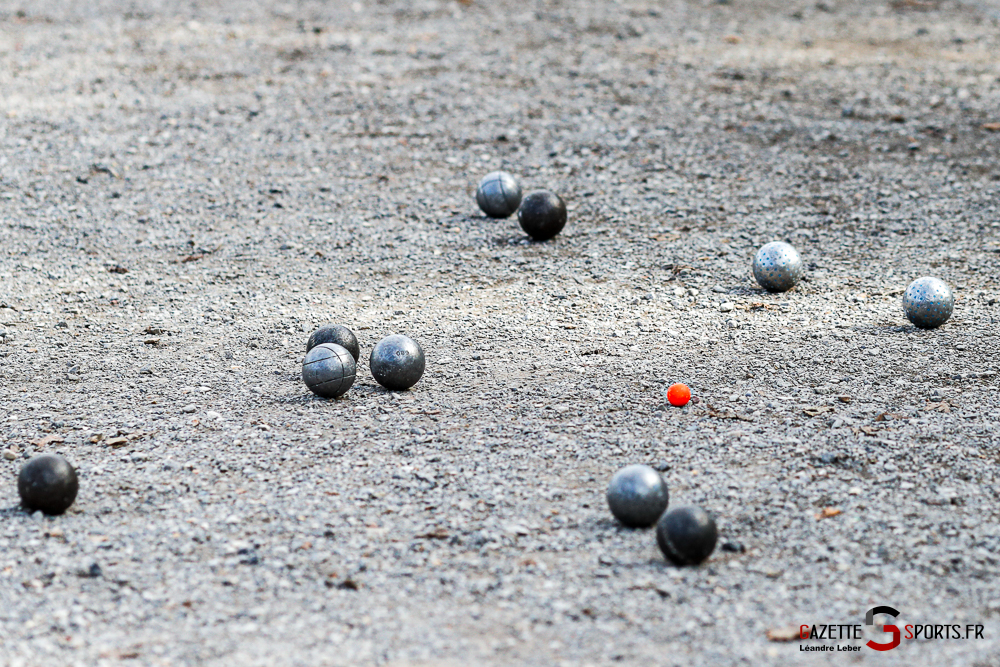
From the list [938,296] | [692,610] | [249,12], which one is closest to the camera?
[692,610]

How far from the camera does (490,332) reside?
7.88m

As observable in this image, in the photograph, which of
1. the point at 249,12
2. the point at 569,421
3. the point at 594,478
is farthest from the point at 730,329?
the point at 249,12

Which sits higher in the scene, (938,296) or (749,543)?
(938,296)

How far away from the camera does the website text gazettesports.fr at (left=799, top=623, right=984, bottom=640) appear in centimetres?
432

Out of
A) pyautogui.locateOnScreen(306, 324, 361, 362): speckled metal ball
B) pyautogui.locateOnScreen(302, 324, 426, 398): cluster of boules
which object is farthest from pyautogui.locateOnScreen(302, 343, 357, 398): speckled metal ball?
pyautogui.locateOnScreen(306, 324, 361, 362): speckled metal ball

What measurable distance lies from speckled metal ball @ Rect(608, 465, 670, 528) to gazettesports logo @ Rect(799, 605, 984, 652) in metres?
0.97

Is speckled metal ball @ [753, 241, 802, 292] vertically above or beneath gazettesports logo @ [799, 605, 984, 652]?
above

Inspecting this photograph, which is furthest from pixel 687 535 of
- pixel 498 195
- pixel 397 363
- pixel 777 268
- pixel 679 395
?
pixel 498 195

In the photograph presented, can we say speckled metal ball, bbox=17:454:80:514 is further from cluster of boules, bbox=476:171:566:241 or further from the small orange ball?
cluster of boules, bbox=476:171:566:241

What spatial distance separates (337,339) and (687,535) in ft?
10.6

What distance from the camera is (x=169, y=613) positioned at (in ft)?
15.0

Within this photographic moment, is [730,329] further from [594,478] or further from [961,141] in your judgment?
[961,141]

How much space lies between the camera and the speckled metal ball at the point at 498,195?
10.2 meters

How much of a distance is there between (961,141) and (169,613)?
10.6 meters
